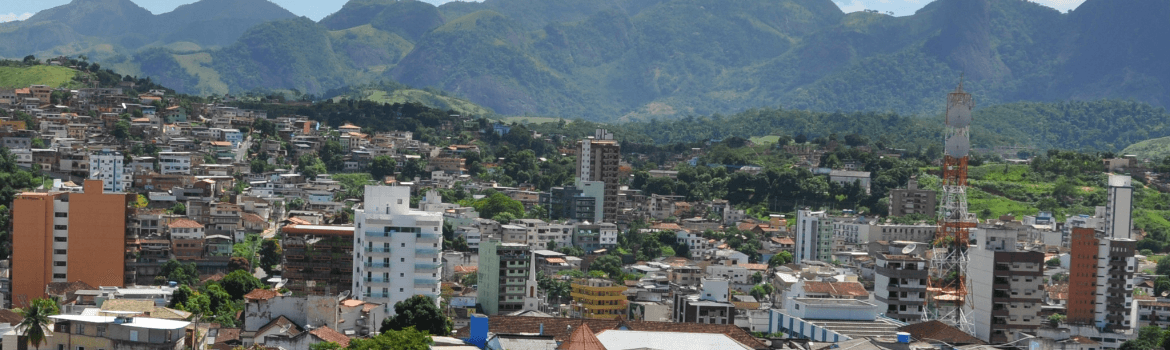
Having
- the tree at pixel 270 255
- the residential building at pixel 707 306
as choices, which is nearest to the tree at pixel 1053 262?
the residential building at pixel 707 306

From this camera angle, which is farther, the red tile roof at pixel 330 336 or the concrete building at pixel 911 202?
the concrete building at pixel 911 202

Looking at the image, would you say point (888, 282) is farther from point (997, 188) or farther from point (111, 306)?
point (997, 188)

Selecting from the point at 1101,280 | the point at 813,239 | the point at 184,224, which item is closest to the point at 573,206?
the point at 813,239

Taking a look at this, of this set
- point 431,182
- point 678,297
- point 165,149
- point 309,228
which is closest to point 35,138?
point 165,149

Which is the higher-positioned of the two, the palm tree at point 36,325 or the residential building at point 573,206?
the residential building at point 573,206

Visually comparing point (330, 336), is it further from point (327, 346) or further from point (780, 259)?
point (780, 259)

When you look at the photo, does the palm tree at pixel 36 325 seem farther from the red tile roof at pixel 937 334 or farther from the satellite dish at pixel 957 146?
the satellite dish at pixel 957 146
